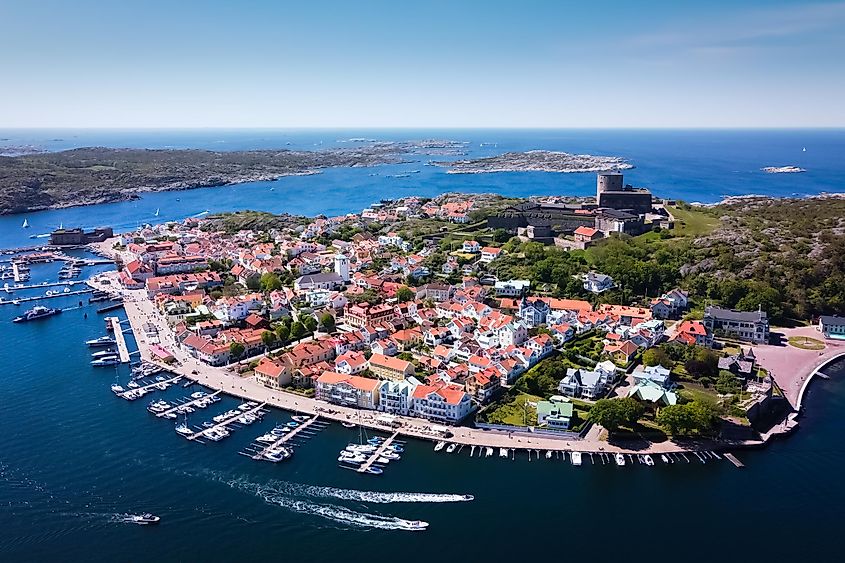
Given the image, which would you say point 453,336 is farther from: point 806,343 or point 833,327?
point 833,327

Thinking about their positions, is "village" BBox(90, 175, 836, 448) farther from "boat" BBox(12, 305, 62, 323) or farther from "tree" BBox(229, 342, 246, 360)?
"boat" BBox(12, 305, 62, 323)

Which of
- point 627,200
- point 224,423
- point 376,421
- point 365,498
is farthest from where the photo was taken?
point 627,200

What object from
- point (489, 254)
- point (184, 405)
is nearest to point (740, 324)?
point (489, 254)

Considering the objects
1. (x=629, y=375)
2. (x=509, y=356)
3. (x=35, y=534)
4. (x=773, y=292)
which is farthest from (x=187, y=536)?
(x=773, y=292)

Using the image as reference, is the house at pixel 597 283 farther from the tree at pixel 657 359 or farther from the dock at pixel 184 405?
the dock at pixel 184 405

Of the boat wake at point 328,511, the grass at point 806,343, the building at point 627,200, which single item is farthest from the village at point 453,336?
the building at point 627,200
